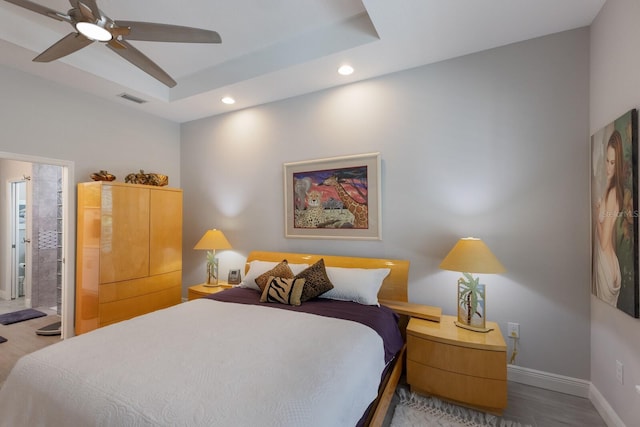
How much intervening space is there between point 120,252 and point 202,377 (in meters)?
2.55

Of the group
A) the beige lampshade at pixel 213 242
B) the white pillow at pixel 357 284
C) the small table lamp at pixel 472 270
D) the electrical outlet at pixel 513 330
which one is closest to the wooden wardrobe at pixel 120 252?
the beige lampshade at pixel 213 242

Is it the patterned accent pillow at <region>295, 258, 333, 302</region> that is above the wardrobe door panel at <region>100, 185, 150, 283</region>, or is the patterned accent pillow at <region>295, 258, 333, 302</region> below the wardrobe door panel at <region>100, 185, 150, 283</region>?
below

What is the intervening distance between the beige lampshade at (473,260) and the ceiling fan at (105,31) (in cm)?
218

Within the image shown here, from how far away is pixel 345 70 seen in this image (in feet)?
9.09

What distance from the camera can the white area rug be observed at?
190 centimetres

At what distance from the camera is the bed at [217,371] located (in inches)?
43.4

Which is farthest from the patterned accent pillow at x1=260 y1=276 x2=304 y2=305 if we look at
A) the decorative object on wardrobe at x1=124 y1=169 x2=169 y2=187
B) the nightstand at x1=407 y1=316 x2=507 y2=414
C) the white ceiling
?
the decorative object on wardrobe at x1=124 y1=169 x2=169 y2=187

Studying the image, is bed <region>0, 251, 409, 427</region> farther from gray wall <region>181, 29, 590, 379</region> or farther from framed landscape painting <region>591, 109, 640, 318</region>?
framed landscape painting <region>591, 109, 640, 318</region>

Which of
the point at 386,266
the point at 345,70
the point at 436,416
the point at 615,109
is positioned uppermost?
the point at 345,70

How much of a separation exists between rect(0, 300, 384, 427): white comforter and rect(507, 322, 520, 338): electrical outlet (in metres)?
1.27

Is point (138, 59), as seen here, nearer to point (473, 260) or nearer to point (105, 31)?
point (105, 31)

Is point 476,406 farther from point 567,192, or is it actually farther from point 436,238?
point 567,192

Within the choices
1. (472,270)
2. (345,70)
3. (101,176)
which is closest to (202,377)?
(472,270)

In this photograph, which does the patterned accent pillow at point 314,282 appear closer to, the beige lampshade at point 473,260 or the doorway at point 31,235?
the beige lampshade at point 473,260
